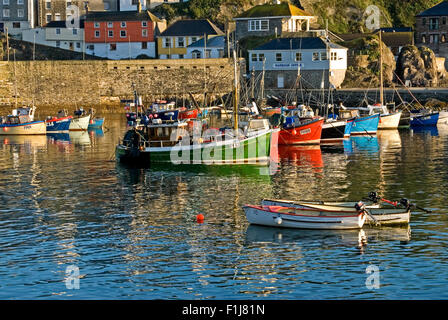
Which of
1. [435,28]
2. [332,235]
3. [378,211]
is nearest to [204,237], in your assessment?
[332,235]

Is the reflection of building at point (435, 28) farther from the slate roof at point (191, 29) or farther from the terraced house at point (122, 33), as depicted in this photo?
the terraced house at point (122, 33)

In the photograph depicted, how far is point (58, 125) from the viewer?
7912cm

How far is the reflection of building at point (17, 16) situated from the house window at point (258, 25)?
30.7 m

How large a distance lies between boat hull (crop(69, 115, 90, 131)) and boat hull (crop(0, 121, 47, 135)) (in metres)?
4.39

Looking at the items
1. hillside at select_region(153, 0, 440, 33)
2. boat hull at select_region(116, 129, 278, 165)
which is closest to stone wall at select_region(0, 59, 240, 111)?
hillside at select_region(153, 0, 440, 33)

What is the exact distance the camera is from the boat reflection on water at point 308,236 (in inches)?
1207

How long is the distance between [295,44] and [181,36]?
60.0 ft

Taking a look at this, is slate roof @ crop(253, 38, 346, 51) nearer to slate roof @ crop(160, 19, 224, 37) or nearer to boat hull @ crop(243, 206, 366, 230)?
slate roof @ crop(160, 19, 224, 37)

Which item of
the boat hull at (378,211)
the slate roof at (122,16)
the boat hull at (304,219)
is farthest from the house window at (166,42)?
the boat hull at (304,219)

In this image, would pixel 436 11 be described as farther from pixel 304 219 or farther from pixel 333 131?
pixel 304 219

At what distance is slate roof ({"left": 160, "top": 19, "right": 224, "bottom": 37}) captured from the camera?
107 meters

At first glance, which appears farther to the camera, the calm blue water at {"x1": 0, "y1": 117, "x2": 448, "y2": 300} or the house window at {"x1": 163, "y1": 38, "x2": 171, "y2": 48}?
the house window at {"x1": 163, "y1": 38, "x2": 171, "y2": 48}
